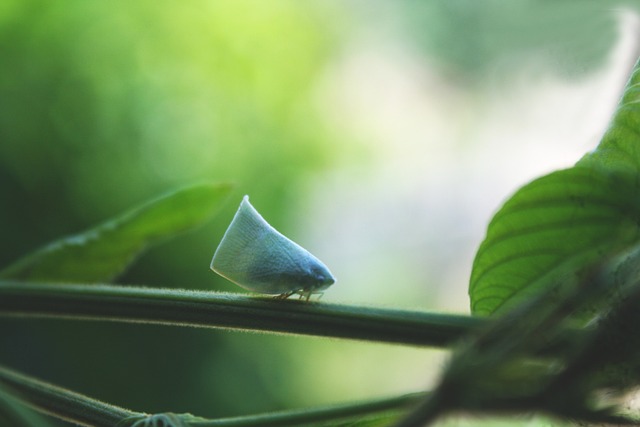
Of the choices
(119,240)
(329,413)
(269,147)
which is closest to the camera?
(329,413)

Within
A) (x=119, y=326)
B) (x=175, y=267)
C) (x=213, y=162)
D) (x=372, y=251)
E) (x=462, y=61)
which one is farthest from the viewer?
(x=462, y=61)

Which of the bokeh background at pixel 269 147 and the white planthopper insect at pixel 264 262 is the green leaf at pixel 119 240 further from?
the bokeh background at pixel 269 147

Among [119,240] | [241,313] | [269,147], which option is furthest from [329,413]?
[269,147]

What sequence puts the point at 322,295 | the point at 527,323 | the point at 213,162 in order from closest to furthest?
1. the point at 527,323
2. the point at 322,295
3. the point at 213,162

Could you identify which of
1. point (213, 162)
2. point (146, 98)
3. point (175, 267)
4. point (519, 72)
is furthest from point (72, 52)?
point (519, 72)

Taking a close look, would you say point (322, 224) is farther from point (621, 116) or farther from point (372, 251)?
point (621, 116)

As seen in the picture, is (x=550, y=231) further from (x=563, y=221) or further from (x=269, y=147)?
(x=269, y=147)

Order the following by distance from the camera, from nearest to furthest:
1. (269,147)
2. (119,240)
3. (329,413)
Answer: (329,413) → (119,240) → (269,147)
